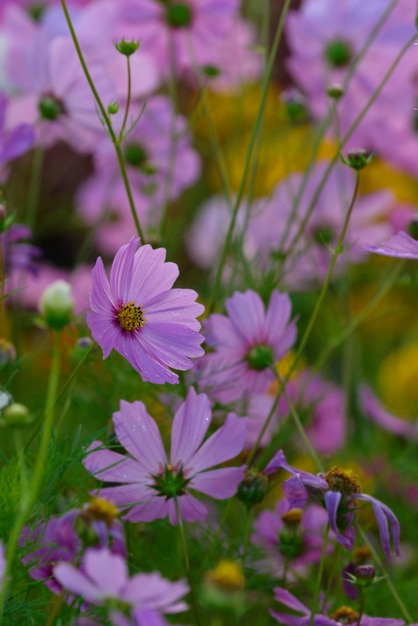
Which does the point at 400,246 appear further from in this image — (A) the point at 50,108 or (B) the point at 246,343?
(A) the point at 50,108

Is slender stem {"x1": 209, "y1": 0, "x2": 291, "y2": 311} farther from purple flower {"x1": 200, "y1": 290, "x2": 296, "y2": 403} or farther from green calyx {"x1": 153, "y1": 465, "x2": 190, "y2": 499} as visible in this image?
green calyx {"x1": 153, "y1": 465, "x2": 190, "y2": 499}

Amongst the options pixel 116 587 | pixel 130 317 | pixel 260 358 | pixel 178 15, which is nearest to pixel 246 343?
pixel 260 358

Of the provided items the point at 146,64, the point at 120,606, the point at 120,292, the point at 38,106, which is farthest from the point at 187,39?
the point at 120,606

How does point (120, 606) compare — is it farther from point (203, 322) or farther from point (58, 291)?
point (203, 322)

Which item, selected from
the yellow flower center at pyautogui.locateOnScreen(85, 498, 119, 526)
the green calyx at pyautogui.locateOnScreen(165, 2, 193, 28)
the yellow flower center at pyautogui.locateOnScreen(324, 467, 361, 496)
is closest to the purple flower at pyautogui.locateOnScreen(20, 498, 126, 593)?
the yellow flower center at pyautogui.locateOnScreen(85, 498, 119, 526)

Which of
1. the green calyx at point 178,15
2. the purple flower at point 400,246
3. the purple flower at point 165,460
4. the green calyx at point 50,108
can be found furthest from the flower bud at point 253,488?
the green calyx at point 178,15

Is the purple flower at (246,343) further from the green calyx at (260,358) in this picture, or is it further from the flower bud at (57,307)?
the flower bud at (57,307)
